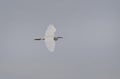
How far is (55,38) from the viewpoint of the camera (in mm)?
35938

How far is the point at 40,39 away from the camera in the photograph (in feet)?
128

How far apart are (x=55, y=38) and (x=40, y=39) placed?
379cm

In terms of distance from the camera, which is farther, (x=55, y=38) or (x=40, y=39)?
(x=40, y=39)
